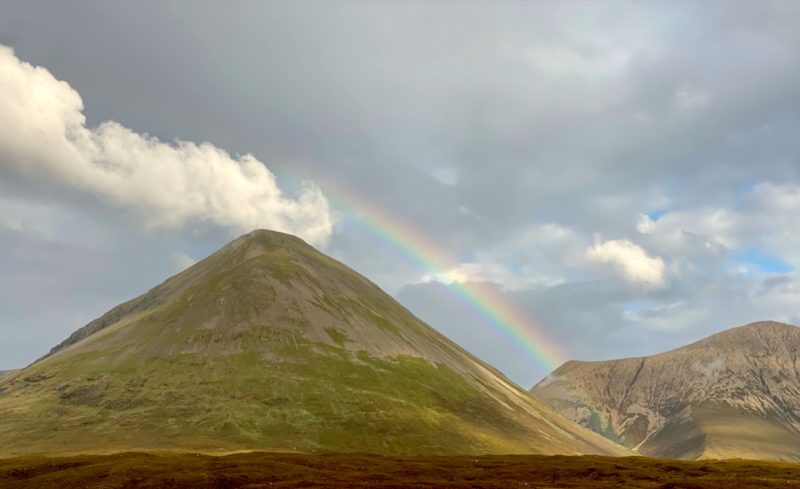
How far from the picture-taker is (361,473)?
100 metres

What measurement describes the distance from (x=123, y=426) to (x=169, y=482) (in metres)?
113

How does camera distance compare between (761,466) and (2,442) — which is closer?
(761,466)

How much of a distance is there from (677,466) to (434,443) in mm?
81587

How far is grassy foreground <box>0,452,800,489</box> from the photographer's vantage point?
288 ft

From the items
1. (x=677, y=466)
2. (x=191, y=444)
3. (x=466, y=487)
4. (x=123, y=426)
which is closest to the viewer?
(x=466, y=487)

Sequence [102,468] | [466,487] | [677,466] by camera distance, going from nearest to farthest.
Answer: [466,487], [102,468], [677,466]

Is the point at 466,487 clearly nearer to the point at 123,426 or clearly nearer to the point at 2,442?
the point at 123,426

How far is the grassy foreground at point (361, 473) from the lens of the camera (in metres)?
87.7

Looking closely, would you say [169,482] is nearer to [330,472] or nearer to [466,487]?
[330,472]

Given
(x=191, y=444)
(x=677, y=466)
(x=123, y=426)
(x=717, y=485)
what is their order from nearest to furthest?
(x=717, y=485) → (x=677, y=466) → (x=191, y=444) → (x=123, y=426)

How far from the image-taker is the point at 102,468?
97.6 meters

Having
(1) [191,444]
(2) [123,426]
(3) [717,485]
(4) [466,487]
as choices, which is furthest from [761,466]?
(2) [123,426]

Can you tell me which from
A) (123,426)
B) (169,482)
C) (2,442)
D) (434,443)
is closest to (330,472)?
(169,482)

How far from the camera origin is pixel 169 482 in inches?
3445
